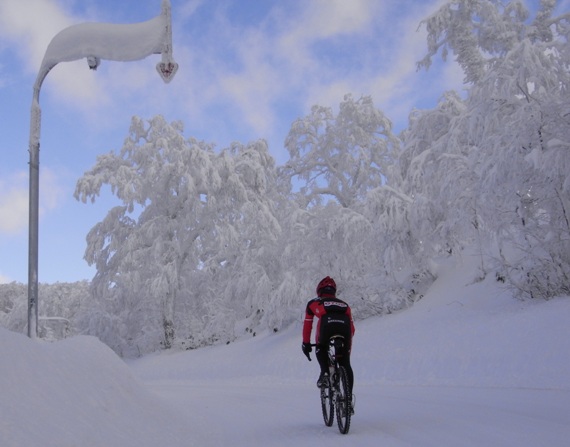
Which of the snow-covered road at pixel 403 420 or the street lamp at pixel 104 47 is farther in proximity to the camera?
the snow-covered road at pixel 403 420

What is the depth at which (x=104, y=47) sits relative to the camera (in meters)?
5.54

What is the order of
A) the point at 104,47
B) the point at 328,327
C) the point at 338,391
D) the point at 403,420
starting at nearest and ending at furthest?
the point at 104,47, the point at 338,391, the point at 328,327, the point at 403,420

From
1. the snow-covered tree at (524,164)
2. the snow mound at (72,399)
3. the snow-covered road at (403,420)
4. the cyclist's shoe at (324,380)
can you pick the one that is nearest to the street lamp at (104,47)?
the snow mound at (72,399)

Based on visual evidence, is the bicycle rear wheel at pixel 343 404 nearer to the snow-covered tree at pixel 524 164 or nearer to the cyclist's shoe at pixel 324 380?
the cyclist's shoe at pixel 324 380

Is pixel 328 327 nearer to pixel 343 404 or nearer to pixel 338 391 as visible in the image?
pixel 338 391

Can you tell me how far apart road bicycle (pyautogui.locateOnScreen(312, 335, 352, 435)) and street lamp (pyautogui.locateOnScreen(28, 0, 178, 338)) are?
10.1 ft

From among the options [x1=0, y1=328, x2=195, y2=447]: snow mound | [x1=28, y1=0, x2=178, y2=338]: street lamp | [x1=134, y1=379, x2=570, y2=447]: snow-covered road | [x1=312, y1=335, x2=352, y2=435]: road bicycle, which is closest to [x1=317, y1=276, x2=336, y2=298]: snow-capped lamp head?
[x1=312, y1=335, x2=352, y2=435]: road bicycle

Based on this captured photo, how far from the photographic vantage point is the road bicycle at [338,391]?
6.05 metres

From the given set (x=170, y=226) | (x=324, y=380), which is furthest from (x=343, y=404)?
(x=170, y=226)

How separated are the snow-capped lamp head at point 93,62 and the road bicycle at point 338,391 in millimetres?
3760

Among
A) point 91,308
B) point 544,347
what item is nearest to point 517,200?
point 544,347

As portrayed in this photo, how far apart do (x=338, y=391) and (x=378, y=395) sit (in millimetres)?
4625

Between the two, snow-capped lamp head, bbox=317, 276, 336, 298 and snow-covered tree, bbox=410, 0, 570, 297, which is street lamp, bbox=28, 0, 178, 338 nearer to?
snow-capped lamp head, bbox=317, 276, 336, 298

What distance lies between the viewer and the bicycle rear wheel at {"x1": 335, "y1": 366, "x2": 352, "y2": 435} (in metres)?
6.02
